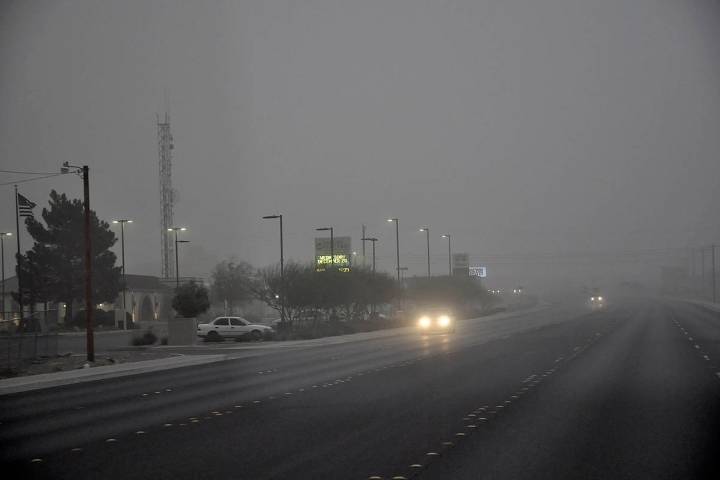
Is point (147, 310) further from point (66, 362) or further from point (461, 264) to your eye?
point (66, 362)

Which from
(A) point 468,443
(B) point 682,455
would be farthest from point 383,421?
(B) point 682,455

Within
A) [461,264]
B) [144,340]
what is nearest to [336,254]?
[144,340]

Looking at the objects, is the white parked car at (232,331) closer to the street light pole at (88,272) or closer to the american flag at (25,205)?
the american flag at (25,205)

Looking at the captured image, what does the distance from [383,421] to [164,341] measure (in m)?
37.7

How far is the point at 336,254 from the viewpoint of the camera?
267 ft

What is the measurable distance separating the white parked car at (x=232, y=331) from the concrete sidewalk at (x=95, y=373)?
14.0 metres

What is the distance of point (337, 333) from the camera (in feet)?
203

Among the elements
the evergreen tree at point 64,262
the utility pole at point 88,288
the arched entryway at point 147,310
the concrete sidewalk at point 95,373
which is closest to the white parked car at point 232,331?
the concrete sidewalk at point 95,373

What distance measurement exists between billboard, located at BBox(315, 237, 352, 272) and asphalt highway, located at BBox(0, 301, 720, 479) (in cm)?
4541

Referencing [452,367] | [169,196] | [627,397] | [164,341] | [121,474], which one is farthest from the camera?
[169,196]

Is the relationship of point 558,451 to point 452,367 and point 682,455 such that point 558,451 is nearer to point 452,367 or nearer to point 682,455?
point 682,455

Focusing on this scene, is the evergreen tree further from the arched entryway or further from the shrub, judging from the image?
the shrub

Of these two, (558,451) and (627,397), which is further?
(627,397)

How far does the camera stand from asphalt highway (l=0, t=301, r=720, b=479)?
40.2 ft
